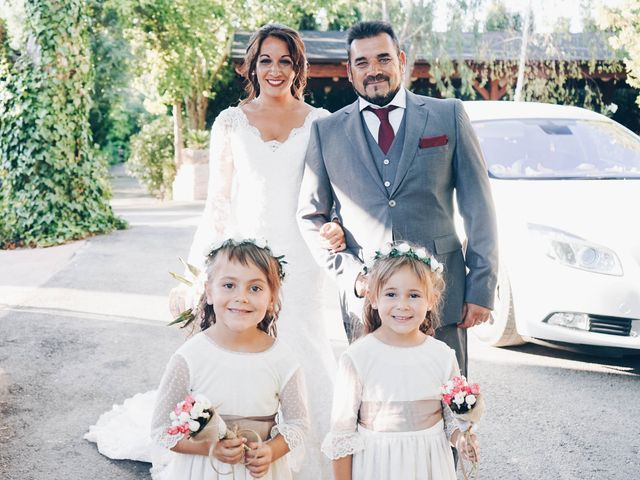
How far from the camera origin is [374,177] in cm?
302

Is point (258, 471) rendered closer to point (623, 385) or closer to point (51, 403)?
point (51, 403)

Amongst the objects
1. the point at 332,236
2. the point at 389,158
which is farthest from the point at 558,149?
the point at 332,236

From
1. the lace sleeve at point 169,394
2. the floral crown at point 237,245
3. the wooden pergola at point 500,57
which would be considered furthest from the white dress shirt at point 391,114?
the wooden pergola at point 500,57

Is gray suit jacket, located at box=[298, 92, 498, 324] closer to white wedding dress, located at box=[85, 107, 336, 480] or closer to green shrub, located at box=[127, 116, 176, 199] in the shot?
white wedding dress, located at box=[85, 107, 336, 480]

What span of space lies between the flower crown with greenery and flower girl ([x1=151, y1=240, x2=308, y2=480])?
0.09 ft

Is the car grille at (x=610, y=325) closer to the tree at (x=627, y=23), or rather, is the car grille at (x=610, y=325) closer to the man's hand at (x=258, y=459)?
the man's hand at (x=258, y=459)

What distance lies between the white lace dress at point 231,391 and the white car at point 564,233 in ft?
9.69

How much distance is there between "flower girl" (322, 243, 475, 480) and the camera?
2570 millimetres


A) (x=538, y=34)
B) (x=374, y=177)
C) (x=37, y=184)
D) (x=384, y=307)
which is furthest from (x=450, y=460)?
(x=538, y=34)

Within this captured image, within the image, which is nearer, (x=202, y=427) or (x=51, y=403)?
(x=202, y=427)

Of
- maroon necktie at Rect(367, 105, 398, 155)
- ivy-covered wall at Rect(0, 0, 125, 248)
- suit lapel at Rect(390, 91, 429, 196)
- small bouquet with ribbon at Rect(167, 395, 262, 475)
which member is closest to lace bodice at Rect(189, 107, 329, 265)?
maroon necktie at Rect(367, 105, 398, 155)

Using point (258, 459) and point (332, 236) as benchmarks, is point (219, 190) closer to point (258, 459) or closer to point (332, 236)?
point (332, 236)

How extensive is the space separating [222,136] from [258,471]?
1.83 m

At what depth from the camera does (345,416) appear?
102 inches
